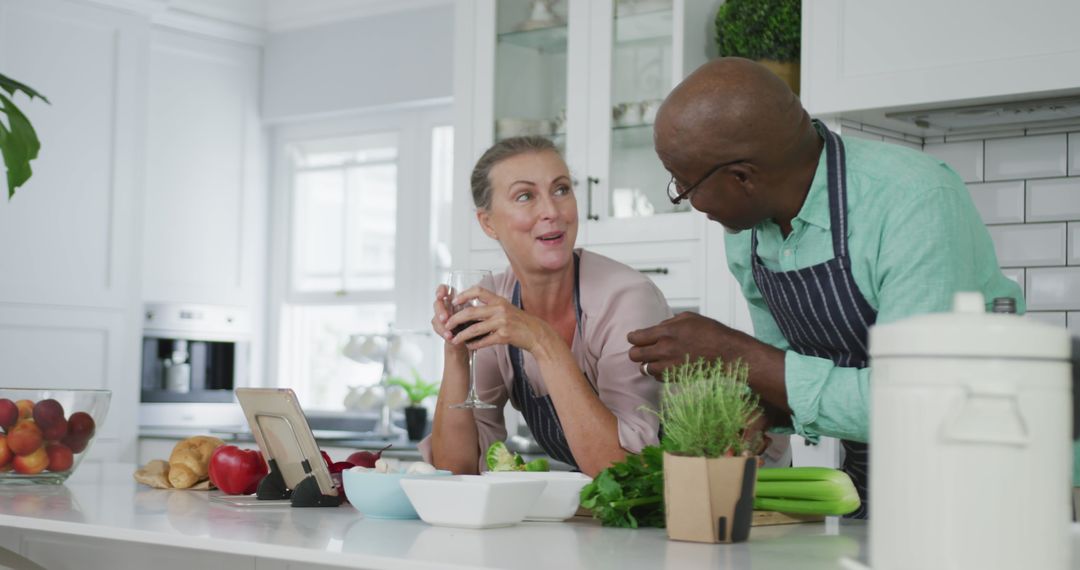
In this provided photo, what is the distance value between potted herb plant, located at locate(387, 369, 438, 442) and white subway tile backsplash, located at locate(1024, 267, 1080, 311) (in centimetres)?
237

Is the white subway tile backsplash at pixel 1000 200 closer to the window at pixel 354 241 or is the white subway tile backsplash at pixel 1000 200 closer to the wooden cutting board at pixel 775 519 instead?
the wooden cutting board at pixel 775 519

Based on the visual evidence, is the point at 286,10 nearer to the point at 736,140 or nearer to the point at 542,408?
the point at 542,408

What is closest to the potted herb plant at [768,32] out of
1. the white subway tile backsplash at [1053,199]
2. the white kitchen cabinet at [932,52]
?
the white kitchen cabinet at [932,52]

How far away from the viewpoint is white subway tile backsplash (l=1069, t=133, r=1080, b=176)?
116 inches

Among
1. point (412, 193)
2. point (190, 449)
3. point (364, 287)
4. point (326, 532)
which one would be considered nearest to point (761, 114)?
point (326, 532)

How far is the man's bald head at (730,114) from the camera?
5.38 ft

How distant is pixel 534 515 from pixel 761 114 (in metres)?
0.61

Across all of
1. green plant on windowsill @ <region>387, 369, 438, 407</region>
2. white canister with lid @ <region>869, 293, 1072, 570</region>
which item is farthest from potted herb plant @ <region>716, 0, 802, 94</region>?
white canister with lid @ <region>869, 293, 1072, 570</region>

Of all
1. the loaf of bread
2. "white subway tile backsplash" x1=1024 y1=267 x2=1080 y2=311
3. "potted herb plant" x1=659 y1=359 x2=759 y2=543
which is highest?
"white subway tile backsplash" x1=1024 y1=267 x2=1080 y2=311

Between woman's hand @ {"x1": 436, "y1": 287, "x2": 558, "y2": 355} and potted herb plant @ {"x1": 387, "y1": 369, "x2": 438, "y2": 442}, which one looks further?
potted herb plant @ {"x1": 387, "y1": 369, "x2": 438, "y2": 442}

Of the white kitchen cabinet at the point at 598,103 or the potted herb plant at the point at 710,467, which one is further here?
the white kitchen cabinet at the point at 598,103

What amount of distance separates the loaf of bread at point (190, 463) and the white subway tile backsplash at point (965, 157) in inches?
77.3

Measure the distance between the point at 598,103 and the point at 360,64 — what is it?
6.86ft

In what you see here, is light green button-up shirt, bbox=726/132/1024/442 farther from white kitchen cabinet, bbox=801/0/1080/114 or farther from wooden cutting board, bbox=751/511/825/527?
white kitchen cabinet, bbox=801/0/1080/114
